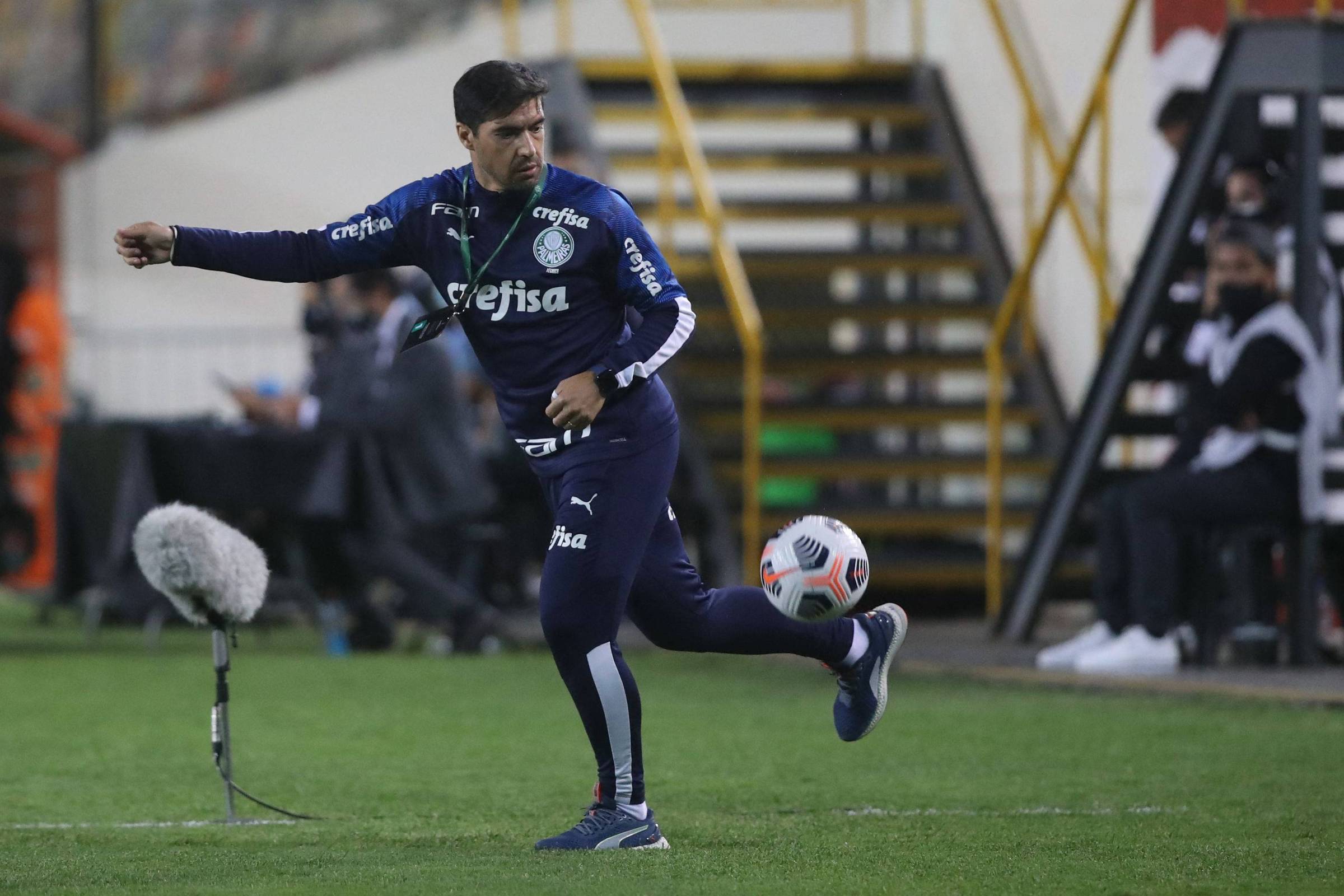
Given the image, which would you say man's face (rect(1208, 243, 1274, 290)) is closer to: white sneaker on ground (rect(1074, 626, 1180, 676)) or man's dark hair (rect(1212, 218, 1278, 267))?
man's dark hair (rect(1212, 218, 1278, 267))

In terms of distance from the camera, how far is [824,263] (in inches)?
563

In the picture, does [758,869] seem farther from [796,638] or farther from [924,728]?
[924,728]

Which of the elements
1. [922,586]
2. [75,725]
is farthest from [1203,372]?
[75,725]

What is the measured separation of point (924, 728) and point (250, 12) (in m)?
14.3

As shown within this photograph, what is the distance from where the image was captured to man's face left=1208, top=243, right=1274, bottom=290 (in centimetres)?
973

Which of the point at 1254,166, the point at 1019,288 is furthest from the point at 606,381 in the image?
the point at 1019,288

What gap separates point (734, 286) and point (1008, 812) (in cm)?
616

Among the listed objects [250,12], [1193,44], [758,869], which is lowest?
[758,869]

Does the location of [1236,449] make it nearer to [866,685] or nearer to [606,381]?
[866,685]

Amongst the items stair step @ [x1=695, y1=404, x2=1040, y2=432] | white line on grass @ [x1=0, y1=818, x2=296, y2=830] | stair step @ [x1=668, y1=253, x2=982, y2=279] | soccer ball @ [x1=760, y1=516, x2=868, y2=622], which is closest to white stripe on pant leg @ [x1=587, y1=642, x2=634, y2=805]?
soccer ball @ [x1=760, y1=516, x2=868, y2=622]

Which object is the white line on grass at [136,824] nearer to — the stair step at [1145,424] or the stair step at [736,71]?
the stair step at [1145,424]

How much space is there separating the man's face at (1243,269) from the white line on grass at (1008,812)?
3956 millimetres

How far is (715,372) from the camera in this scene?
45.3ft

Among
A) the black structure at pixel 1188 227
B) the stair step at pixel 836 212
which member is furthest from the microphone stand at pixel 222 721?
the stair step at pixel 836 212
